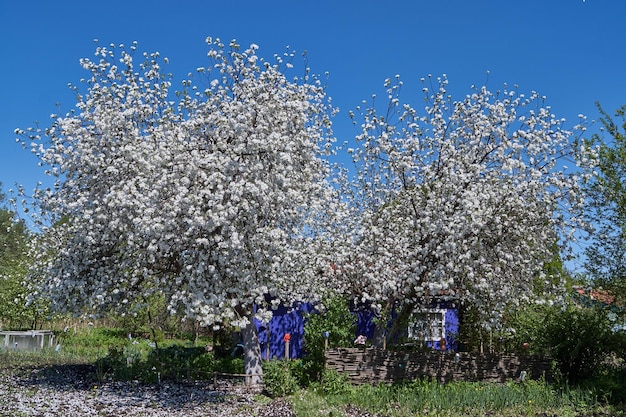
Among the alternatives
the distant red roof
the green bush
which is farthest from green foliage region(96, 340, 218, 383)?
the distant red roof

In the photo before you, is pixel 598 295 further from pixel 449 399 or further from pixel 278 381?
pixel 278 381

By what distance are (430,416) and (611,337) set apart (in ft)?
23.8

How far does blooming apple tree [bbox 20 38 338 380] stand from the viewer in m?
11.4

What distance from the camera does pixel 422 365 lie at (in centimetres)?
Result: 1424

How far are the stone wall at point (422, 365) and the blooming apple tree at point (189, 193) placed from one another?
8.54ft

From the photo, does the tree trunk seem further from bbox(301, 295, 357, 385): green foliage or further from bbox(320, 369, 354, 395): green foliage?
bbox(320, 369, 354, 395): green foliage

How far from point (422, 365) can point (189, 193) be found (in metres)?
7.30

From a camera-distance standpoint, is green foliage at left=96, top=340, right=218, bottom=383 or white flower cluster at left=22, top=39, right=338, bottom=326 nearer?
white flower cluster at left=22, top=39, right=338, bottom=326

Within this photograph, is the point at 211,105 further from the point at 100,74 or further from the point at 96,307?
the point at 96,307

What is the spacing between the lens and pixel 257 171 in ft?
37.9

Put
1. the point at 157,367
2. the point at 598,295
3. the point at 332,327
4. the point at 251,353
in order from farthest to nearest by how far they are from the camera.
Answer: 1. the point at 598,295
2. the point at 157,367
3. the point at 251,353
4. the point at 332,327

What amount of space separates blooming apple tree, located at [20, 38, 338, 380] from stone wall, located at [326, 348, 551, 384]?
2.60m

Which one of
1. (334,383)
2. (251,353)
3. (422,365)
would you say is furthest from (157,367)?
(422,365)

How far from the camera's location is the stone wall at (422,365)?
45.5ft
